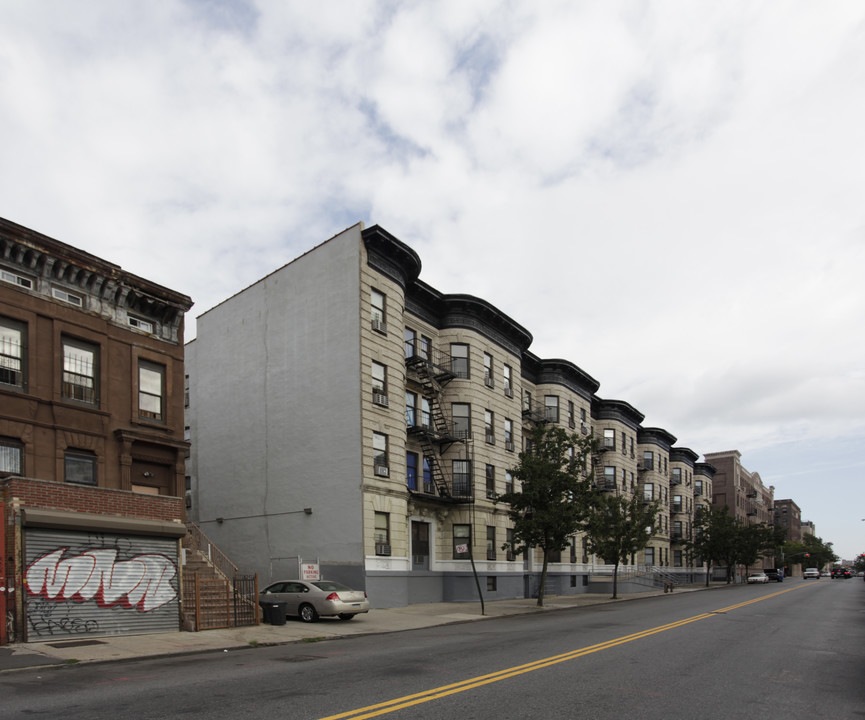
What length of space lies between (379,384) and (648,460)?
44481 millimetres

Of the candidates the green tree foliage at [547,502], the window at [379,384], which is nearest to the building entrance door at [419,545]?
the green tree foliage at [547,502]

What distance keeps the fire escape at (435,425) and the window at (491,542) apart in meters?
3.13

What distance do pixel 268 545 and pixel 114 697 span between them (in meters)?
22.4

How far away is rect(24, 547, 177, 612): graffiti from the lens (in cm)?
1636

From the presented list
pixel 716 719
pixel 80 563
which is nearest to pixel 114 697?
pixel 716 719

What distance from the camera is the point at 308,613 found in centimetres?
2239

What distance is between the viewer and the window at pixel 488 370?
1480 inches

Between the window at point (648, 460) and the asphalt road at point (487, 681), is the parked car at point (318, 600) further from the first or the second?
the window at point (648, 460)

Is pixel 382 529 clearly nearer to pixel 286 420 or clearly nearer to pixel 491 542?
pixel 286 420

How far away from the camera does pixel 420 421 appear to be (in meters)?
33.7

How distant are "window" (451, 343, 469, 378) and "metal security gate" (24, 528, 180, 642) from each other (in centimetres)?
1888

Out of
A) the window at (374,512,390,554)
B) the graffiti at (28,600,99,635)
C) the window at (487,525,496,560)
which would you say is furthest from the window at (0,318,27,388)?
the window at (487,525,496,560)

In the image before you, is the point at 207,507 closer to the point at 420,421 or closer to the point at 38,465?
the point at 420,421

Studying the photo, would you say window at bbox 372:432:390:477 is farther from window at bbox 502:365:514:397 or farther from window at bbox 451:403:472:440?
window at bbox 502:365:514:397
